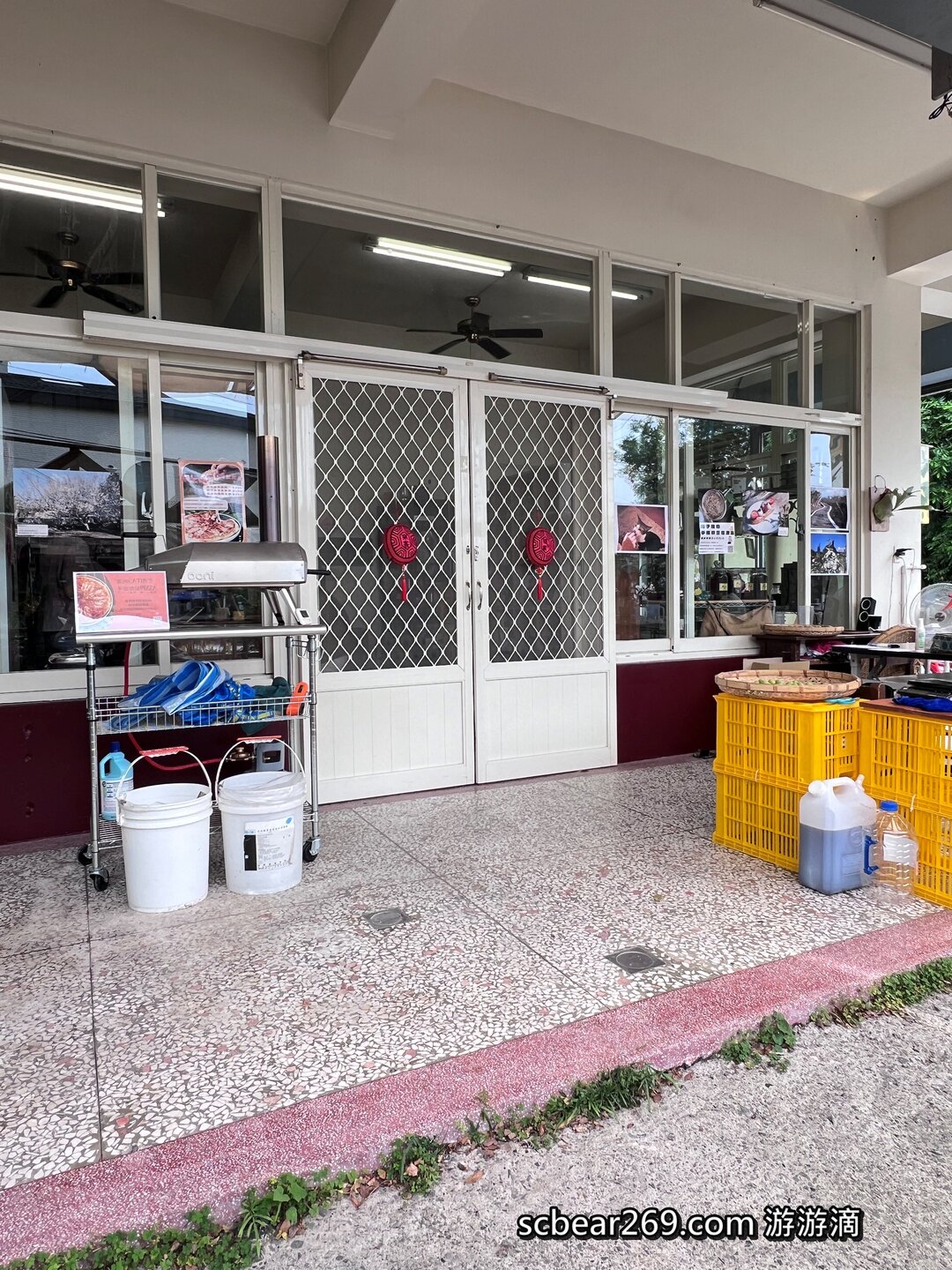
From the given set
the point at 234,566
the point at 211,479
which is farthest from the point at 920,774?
the point at 211,479

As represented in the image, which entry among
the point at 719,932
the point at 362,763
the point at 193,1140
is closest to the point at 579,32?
the point at 362,763

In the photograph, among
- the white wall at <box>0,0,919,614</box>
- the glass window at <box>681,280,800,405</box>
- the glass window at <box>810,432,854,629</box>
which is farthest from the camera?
the glass window at <box>810,432,854,629</box>

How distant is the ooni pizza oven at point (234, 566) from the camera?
3.31 metres

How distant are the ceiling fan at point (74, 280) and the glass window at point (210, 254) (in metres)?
0.18

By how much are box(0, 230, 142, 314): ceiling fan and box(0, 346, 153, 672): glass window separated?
0.90ft

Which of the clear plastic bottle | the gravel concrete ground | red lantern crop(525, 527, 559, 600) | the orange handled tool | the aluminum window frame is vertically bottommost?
the gravel concrete ground

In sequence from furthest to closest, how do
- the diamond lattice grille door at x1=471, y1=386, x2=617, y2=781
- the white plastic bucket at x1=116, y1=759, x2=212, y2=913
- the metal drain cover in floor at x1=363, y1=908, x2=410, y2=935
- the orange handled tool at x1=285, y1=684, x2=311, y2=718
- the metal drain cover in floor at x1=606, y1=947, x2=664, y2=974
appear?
the diamond lattice grille door at x1=471, y1=386, x2=617, y2=781, the orange handled tool at x1=285, y1=684, x2=311, y2=718, the white plastic bucket at x1=116, y1=759, x2=212, y2=913, the metal drain cover in floor at x1=363, y1=908, x2=410, y2=935, the metal drain cover in floor at x1=606, y1=947, x2=664, y2=974

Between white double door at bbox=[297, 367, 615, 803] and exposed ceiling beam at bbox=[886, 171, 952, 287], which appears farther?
exposed ceiling beam at bbox=[886, 171, 952, 287]

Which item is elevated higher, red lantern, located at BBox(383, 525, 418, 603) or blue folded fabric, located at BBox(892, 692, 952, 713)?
red lantern, located at BBox(383, 525, 418, 603)

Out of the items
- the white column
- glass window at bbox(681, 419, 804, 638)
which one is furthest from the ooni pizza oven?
the white column

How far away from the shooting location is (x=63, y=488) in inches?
152

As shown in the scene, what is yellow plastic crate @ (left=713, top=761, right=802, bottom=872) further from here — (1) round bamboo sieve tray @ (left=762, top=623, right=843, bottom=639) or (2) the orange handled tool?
(1) round bamboo sieve tray @ (left=762, top=623, right=843, bottom=639)

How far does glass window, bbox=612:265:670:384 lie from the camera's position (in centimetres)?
538

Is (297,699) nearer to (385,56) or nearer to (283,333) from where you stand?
(283,333)
